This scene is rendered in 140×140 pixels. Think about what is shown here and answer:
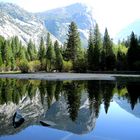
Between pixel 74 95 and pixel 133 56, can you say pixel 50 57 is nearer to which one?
pixel 133 56

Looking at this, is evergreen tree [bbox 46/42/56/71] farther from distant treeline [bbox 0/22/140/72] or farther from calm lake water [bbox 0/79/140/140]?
calm lake water [bbox 0/79/140/140]

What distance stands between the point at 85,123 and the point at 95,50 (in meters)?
108

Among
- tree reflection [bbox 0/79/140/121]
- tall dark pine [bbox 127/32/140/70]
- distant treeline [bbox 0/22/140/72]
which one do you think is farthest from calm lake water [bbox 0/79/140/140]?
tall dark pine [bbox 127/32/140/70]

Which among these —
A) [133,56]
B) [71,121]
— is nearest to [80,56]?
[133,56]

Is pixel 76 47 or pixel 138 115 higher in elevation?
pixel 76 47

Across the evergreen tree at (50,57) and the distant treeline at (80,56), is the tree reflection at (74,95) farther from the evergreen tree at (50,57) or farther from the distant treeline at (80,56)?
the evergreen tree at (50,57)

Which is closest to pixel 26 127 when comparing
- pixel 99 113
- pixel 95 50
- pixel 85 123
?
pixel 85 123

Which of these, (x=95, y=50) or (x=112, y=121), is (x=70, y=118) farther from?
(x=95, y=50)

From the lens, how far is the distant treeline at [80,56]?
355 feet

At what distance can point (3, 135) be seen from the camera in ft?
51.4

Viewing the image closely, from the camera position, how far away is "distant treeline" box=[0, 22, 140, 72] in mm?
108250

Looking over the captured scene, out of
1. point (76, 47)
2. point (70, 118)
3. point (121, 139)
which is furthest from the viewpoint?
point (76, 47)

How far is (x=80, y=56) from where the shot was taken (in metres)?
138

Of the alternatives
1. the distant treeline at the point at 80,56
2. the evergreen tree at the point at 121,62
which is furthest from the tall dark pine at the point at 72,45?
the evergreen tree at the point at 121,62
